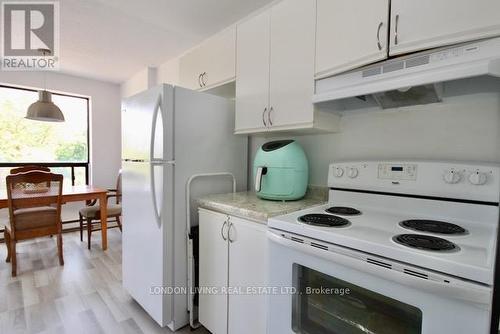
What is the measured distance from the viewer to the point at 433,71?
0.94 m

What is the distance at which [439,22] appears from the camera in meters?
0.94

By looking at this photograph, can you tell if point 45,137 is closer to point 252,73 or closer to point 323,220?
point 252,73

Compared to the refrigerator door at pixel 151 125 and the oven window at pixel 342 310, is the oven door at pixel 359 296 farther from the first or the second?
the refrigerator door at pixel 151 125

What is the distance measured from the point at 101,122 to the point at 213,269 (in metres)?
3.76

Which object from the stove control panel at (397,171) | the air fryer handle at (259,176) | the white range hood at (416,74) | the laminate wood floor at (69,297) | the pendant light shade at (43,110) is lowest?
the laminate wood floor at (69,297)

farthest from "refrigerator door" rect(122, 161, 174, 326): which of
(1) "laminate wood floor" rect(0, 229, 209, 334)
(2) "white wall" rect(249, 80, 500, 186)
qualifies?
(2) "white wall" rect(249, 80, 500, 186)

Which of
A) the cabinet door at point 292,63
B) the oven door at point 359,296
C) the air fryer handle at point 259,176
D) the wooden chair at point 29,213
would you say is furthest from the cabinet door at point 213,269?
the wooden chair at point 29,213

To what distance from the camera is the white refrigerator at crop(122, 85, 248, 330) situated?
1.54m

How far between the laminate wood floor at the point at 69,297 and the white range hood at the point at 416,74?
1760 millimetres

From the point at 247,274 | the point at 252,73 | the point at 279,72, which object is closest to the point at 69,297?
the point at 247,274

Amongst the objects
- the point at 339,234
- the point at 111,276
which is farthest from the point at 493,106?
the point at 111,276

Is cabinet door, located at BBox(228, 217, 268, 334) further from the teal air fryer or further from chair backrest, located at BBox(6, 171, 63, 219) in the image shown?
chair backrest, located at BBox(6, 171, 63, 219)

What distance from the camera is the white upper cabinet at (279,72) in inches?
54.1

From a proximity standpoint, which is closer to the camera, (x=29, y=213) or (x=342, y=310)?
(x=342, y=310)
